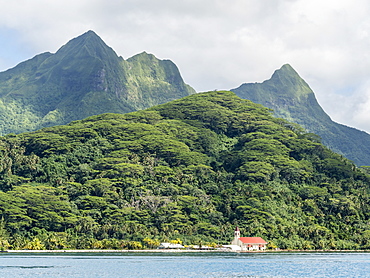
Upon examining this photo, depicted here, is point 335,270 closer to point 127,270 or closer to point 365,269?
point 365,269

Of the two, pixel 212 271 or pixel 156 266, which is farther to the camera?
pixel 156 266

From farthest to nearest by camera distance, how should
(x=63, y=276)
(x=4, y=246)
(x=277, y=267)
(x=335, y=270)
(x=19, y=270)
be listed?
1. (x=4, y=246)
2. (x=277, y=267)
3. (x=335, y=270)
4. (x=19, y=270)
5. (x=63, y=276)

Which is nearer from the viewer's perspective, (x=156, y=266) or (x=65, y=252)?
(x=156, y=266)

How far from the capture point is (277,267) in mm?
132625

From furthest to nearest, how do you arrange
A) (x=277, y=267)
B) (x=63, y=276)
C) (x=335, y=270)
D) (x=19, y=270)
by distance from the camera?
(x=277, y=267) → (x=335, y=270) → (x=19, y=270) → (x=63, y=276)

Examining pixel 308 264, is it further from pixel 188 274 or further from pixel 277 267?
pixel 188 274

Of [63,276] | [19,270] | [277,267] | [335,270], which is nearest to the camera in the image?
[63,276]

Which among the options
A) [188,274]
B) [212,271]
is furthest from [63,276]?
[212,271]

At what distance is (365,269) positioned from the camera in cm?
12888

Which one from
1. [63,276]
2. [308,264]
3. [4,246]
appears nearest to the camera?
[63,276]

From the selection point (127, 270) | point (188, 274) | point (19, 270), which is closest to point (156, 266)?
point (127, 270)

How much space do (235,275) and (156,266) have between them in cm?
2869

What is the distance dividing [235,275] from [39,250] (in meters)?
105

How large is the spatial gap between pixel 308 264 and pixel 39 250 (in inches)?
3797
